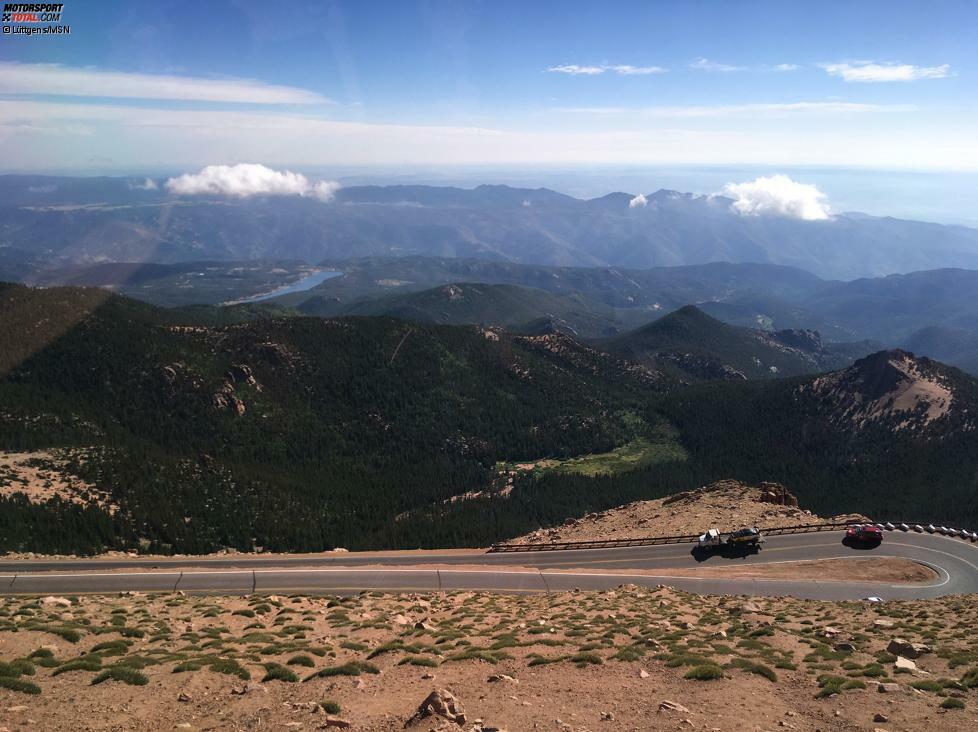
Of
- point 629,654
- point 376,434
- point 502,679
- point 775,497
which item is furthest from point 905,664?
point 376,434

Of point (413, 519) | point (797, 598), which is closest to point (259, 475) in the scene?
point (413, 519)

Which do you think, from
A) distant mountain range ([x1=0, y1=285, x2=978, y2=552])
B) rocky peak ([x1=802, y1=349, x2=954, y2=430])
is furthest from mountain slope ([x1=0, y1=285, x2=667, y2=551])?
rocky peak ([x1=802, y1=349, x2=954, y2=430])

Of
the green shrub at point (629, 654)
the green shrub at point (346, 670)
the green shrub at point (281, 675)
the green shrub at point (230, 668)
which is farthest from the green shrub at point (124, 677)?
the green shrub at point (629, 654)

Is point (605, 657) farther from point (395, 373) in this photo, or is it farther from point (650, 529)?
point (395, 373)

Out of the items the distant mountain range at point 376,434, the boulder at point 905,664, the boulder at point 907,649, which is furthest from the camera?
the distant mountain range at point 376,434

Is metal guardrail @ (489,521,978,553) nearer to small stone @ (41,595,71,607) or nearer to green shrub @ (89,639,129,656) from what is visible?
small stone @ (41,595,71,607)

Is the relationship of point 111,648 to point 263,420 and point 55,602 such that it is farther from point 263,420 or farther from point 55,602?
point 263,420

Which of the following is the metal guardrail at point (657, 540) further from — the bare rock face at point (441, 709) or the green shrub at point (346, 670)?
the bare rock face at point (441, 709)
